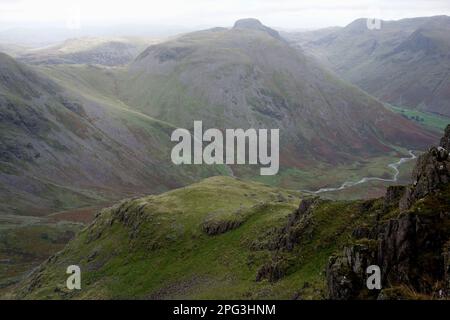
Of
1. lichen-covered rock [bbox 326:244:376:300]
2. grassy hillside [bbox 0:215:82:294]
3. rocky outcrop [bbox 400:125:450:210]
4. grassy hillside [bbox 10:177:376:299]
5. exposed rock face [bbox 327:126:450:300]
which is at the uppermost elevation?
rocky outcrop [bbox 400:125:450:210]

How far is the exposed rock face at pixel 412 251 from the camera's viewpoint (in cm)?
2720

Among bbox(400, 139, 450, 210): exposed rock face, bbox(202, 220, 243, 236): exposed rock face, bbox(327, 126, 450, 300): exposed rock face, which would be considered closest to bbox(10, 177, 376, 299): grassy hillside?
bbox(202, 220, 243, 236): exposed rock face

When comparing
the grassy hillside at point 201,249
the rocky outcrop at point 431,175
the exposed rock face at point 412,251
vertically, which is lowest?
the grassy hillside at point 201,249

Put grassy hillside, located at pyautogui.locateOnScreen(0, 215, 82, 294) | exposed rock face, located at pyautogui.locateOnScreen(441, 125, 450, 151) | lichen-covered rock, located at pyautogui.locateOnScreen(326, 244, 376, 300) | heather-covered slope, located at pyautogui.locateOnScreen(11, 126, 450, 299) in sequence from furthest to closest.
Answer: grassy hillside, located at pyautogui.locateOnScreen(0, 215, 82, 294) < exposed rock face, located at pyautogui.locateOnScreen(441, 125, 450, 151) < lichen-covered rock, located at pyautogui.locateOnScreen(326, 244, 376, 300) < heather-covered slope, located at pyautogui.locateOnScreen(11, 126, 450, 299)

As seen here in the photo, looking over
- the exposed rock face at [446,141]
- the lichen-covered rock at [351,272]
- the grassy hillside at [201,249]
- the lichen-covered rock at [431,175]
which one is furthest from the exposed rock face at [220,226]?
the lichen-covered rock at [351,272]

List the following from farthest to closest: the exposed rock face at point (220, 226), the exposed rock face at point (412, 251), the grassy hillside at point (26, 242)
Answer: the grassy hillside at point (26, 242) → the exposed rock face at point (220, 226) → the exposed rock face at point (412, 251)

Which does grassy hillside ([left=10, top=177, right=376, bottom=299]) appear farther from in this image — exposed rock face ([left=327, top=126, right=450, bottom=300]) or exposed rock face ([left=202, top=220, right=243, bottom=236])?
exposed rock face ([left=327, top=126, right=450, bottom=300])

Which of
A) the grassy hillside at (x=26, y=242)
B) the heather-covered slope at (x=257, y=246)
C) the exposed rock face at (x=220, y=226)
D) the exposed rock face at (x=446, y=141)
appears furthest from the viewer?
the grassy hillside at (x=26, y=242)

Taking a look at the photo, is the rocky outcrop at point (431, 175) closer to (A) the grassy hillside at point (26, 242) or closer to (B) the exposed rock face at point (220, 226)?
(B) the exposed rock face at point (220, 226)

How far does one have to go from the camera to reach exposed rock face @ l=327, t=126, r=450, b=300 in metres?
27.2

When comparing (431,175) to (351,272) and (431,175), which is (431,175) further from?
(351,272)
